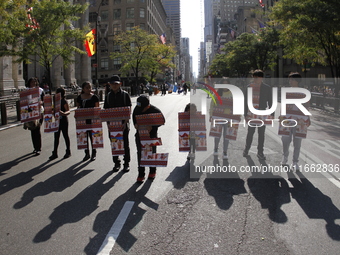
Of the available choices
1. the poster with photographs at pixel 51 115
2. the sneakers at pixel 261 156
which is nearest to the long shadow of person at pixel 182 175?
the sneakers at pixel 261 156

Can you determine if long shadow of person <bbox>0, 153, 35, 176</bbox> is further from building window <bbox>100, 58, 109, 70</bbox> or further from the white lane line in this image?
building window <bbox>100, 58, 109, 70</bbox>

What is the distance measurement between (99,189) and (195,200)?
1.76 meters

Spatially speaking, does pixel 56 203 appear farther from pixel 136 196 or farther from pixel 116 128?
pixel 116 128

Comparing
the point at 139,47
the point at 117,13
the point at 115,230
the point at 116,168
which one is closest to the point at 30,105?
the point at 116,168

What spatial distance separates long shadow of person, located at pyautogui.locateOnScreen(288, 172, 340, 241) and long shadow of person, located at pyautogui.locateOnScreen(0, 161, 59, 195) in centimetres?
490

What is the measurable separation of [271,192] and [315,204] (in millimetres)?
795

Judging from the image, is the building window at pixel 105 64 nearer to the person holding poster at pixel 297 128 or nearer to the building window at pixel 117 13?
the building window at pixel 117 13

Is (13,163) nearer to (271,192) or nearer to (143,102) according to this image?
(143,102)

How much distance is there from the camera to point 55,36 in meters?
24.1

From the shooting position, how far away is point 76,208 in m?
5.30

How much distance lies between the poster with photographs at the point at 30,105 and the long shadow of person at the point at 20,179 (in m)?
1.74

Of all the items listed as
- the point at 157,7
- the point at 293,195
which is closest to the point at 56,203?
the point at 293,195

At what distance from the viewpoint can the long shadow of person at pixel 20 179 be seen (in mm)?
6430

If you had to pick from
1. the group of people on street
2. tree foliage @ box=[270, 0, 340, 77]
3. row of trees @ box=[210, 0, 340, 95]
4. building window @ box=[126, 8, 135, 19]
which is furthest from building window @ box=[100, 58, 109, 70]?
the group of people on street
